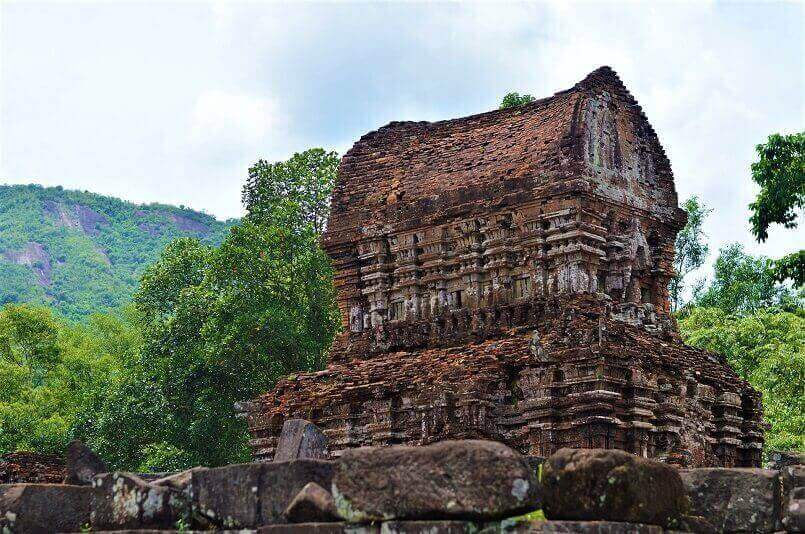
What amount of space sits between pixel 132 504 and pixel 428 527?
7.75 feet

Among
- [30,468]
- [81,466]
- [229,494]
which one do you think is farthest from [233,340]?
[229,494]

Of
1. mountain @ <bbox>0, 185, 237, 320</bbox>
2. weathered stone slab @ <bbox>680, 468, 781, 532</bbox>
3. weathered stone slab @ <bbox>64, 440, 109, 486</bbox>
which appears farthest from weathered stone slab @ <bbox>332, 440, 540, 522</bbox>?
mountain @ <bbox>0, 185, 237, 320</bbox>

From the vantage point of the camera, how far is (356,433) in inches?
697

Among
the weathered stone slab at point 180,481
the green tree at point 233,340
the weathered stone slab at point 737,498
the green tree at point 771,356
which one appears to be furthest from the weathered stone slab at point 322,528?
the green tree at point 233,340

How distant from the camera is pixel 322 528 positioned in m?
7.42

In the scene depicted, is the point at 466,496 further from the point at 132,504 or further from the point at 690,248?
the point at 690,248

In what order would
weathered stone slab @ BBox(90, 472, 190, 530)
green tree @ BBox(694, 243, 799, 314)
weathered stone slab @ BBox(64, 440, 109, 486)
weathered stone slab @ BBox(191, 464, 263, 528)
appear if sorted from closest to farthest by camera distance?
weathered stone slab @ BBox(191, 464, 263, 528)
weathered stone slab @ BBox(90, 472, 190, 530)
weathered stone slab @ BBox(64, 440, 109, 486)
green tree @ BBox(694, 243, 799, 314)

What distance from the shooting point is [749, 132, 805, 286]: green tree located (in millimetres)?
19328

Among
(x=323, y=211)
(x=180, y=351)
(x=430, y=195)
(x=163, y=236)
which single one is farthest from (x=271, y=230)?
(x=163, y=236)

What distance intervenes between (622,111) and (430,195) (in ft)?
10.1

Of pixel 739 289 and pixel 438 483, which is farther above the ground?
pixel 739 289

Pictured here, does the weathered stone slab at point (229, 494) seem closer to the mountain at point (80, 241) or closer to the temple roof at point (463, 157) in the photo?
the temple roof at point (463, 157)

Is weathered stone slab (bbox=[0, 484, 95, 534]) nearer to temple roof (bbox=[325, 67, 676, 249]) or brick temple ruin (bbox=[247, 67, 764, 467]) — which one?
brick temple ruin (bbox=[247, 67, 764, 467])

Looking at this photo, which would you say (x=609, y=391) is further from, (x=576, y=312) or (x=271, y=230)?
(x=271, y=230)
